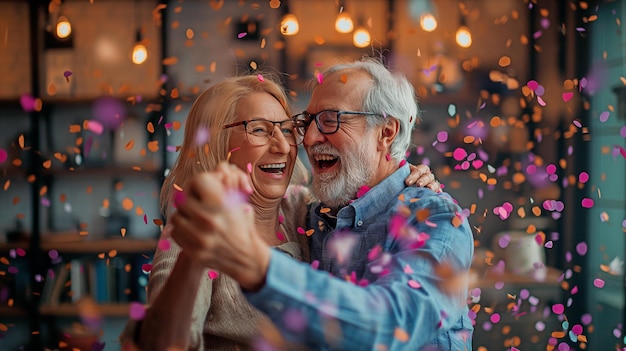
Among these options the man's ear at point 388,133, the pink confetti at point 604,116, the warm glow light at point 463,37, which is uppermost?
the warm glow light at point 463,37

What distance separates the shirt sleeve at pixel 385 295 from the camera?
1.17 metres

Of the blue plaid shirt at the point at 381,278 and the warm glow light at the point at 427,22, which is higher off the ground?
the warm glow light at the point at 427,22

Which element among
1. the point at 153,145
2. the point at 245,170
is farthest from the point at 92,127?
the point at 245,170

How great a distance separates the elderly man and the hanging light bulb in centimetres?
216

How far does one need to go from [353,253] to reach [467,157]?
8.99ft

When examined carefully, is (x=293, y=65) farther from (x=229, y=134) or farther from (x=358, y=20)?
(x=229, y=134)

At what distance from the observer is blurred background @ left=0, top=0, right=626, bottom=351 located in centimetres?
432

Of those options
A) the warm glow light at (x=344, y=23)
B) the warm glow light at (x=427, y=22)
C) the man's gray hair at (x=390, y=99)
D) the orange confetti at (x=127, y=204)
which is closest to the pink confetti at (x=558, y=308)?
the warm glow light at (x=427, y=22)

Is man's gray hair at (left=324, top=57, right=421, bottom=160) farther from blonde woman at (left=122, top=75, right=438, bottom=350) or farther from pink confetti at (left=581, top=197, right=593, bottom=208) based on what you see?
pink confetti at (left=581, top=197, right=593, bottom=208)

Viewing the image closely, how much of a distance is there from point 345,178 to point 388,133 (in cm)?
24

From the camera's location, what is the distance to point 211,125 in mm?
2102

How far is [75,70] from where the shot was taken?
4.60 meters

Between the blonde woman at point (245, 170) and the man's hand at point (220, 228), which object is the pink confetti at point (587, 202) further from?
the man's hand at point (220, 228)

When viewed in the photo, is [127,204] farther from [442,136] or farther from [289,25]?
[442,136]
